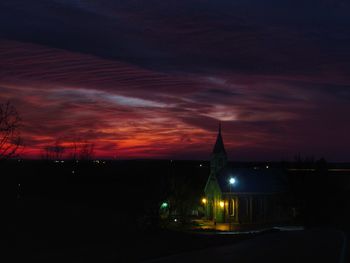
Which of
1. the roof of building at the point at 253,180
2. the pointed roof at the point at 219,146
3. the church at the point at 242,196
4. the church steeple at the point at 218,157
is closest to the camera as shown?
the church at the point at 242,196

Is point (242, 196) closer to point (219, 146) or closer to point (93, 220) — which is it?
point (219, 146)

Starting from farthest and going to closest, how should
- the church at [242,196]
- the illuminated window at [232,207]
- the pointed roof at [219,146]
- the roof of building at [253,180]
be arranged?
the pointed roof at [219,146] → the roof of building at [253,180] → the church at [242,196] → the illuminated window at [232,207]

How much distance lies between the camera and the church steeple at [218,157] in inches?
3524

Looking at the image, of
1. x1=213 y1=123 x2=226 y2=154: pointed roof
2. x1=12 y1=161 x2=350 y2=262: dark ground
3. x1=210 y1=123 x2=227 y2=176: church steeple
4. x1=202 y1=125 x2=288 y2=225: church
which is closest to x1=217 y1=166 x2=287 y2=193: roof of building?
x1=202 y1=125 x2=288 y2=225: church

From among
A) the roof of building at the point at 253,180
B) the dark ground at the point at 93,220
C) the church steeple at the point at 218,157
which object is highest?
the church steeple at the point at 218,157

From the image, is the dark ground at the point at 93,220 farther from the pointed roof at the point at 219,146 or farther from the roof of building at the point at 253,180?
the pointed roof at the point at 219,146

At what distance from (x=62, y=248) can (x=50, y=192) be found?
1117 inches

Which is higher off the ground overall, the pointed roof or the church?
the pointed roof

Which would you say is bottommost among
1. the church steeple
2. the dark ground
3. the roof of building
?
the dark ground

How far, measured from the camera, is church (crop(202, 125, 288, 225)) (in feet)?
272

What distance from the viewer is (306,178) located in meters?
78.4

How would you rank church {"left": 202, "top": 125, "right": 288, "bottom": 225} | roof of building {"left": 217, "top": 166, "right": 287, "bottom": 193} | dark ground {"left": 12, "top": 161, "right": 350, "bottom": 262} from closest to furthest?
dark ground {"left": 12, "top": 161, "right": 350, "bottom": 262} < church {"left": 202, "top": 125, "right": 288, "bottom": 225} < roof of building {"left": 217, "top": 166, "right": 287, "bottom": 193}

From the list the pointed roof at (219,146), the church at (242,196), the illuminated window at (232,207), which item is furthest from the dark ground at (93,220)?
the pointed roof at (219,146)

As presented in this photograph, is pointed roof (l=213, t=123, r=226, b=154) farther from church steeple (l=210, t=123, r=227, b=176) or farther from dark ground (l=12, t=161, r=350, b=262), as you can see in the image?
dark ground (l=12, t=161, r=350, b=262)
